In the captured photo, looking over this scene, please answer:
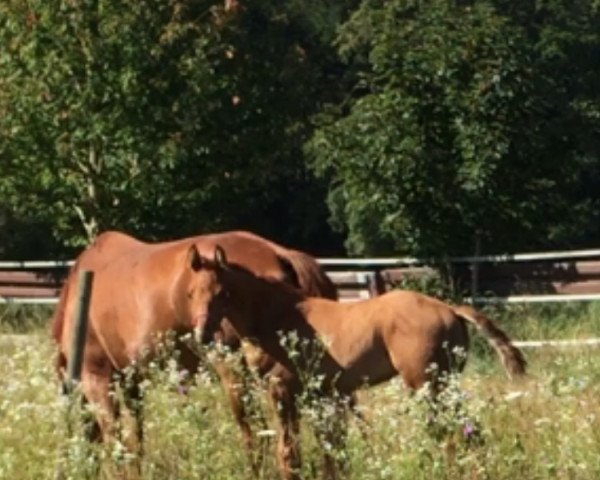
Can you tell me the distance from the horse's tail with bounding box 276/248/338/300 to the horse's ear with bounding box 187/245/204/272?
0.77 m

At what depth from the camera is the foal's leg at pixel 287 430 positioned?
Answer: 7961mm

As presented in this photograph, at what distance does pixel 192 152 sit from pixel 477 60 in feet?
13.9

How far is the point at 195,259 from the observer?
376 inches

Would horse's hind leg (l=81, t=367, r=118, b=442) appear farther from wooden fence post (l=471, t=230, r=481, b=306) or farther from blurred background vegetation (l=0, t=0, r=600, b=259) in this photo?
wooden fence post (l=471, t=230, r=481, b=306)

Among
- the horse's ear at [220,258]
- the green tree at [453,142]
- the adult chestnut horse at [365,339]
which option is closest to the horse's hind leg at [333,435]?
the adult chestnut horse at [365,339]

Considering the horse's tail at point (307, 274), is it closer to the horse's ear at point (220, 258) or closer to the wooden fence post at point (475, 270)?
the horse's ear at point (220, 258)

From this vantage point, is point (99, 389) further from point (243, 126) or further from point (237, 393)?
point (243, 126)

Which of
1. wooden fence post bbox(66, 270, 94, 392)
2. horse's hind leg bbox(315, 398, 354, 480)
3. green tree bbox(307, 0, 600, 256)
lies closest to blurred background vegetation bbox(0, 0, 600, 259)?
green tree bbox(307, 0, 600, 256)

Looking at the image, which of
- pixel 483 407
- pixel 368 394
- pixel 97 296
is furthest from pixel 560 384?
pixel 97 296

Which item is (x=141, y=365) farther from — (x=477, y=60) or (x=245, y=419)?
(x=477, y=60)

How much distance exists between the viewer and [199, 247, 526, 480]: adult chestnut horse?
870 cm

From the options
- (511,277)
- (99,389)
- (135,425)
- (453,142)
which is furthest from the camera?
(511,277)

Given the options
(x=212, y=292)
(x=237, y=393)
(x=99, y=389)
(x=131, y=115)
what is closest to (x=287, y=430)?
(x=237, y=393)

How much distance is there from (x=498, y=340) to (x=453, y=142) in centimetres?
1092
